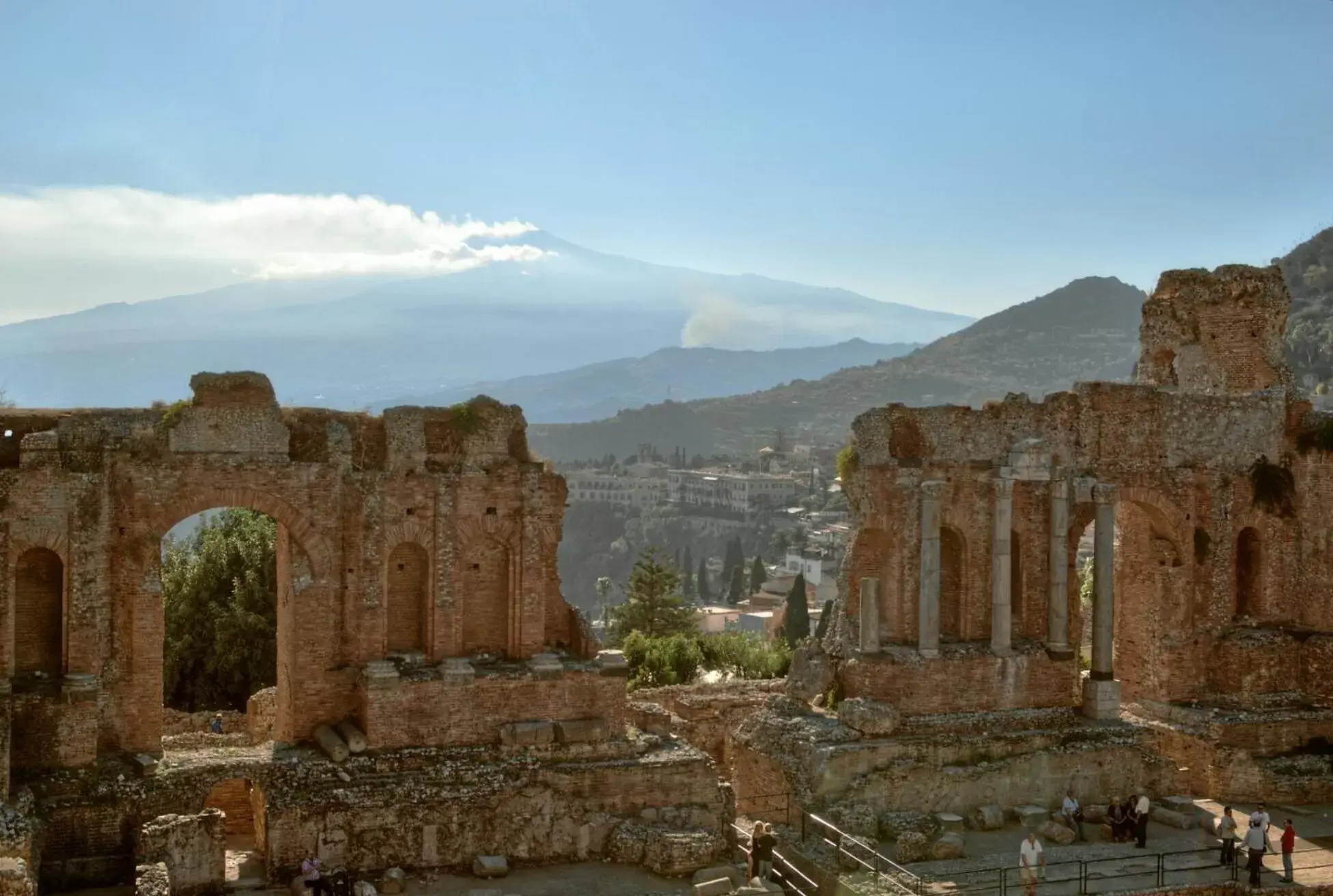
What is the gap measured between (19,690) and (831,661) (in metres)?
14.4

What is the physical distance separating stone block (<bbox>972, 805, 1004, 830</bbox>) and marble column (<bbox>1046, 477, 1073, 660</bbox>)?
4.25 m

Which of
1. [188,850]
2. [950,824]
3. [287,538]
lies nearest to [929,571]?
[950,824]

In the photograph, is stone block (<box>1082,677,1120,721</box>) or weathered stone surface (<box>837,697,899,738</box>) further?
stone block (<box>1082,677,1120,721</box>)

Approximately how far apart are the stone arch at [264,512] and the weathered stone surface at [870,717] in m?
9.79

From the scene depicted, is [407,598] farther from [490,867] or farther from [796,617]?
[796,617]

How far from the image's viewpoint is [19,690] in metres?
19.5

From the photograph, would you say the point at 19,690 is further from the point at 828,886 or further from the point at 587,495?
the point at 587,495

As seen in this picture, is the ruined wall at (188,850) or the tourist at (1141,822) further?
the tourist at (1141,822)

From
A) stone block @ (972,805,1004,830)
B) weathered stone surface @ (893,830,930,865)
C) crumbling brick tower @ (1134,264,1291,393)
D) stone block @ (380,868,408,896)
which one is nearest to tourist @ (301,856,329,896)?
stone block @ (380,868,408,896)

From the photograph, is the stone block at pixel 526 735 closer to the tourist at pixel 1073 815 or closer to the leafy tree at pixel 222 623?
the tourist at pixel 1073 815

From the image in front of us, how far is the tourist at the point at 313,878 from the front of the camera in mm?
18453

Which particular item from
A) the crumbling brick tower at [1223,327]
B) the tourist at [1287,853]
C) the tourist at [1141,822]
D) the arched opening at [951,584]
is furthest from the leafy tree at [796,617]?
the tourist at [1287,853]

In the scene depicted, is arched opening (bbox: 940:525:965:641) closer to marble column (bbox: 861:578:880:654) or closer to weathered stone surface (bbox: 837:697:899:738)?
marble column (bbox: 861:578:880:654)

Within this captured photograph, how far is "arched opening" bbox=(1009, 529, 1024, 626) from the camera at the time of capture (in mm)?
26844
